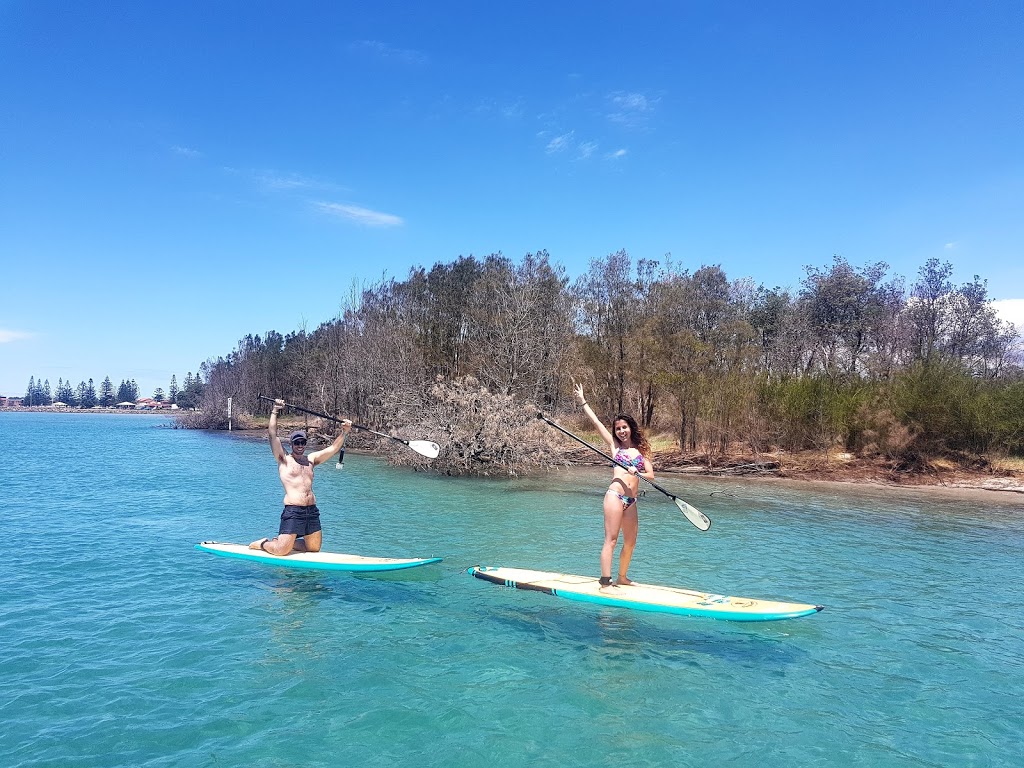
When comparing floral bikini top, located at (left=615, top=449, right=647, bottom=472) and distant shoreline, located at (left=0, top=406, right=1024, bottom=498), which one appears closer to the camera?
floral bikini top, located at (left=615, top=449, right=647, bottom=472)

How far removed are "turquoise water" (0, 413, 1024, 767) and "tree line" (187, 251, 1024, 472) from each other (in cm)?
1220

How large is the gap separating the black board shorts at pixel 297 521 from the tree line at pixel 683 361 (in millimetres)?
13562

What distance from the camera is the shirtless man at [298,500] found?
385 inches

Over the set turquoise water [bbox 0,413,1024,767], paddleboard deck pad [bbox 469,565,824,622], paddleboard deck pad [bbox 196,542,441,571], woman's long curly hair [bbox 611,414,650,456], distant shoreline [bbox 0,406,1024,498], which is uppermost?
woman's long curly hair [bbox 611,414,650,456]

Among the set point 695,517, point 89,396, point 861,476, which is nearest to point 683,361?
point 861,476

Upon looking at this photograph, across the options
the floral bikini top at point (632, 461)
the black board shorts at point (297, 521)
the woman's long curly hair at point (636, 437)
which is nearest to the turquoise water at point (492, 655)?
the black board shorts at point (297, 521)

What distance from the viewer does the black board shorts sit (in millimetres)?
9977

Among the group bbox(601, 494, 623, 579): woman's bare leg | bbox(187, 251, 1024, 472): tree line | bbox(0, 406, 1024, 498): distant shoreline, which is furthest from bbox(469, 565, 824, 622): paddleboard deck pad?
bbox(0, 406, 1024, 498): distant shoreline

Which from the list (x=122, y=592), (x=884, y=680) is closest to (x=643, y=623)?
(x=884, y=680)

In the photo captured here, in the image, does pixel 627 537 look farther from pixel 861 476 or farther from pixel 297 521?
pixel 861 476

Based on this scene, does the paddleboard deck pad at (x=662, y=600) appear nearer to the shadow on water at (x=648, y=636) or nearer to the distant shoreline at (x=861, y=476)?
the shadow on water at (x=648, y=636)

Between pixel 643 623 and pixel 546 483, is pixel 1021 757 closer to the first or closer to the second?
pixel 643 623

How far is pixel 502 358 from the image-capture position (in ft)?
103

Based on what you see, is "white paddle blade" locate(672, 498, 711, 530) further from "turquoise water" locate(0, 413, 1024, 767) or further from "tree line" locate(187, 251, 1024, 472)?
"tree line" locate(187, 251, 1024, 472)
